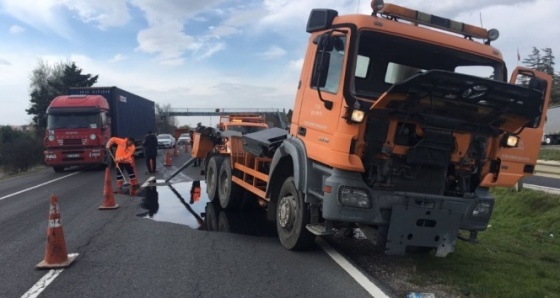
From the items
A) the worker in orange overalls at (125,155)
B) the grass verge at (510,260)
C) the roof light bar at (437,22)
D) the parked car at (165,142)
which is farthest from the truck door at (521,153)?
the parked car at (165,142)

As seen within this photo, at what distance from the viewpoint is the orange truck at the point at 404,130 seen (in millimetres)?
4840

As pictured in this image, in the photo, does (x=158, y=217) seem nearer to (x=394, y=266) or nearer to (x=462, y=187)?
(x=394, y=266)

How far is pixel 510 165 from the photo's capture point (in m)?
5.64

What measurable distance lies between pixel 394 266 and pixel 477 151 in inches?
65.9

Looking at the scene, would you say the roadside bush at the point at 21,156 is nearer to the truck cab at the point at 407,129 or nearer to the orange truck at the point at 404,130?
the orange truck at the point at 404,130

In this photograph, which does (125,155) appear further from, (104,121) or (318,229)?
(318,229)

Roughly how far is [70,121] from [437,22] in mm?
16814

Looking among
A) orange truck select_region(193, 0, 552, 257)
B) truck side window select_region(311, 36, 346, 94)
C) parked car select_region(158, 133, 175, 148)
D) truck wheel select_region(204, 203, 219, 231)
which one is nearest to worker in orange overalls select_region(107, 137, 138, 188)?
truck wheel select_region(204, 203, 219, 231)

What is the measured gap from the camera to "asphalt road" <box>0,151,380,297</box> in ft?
15.7

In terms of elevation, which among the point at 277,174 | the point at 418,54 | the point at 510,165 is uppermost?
the point at 418,54

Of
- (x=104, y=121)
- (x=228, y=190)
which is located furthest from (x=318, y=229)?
(x=104, y=121)

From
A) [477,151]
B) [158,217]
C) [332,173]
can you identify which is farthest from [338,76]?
[158,217]

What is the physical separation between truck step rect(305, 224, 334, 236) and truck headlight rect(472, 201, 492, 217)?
1661 mm

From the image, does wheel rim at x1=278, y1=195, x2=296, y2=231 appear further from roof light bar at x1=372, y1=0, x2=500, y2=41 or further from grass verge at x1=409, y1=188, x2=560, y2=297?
roof light bar at x1=372, y1=0, x2=500, y2=41
